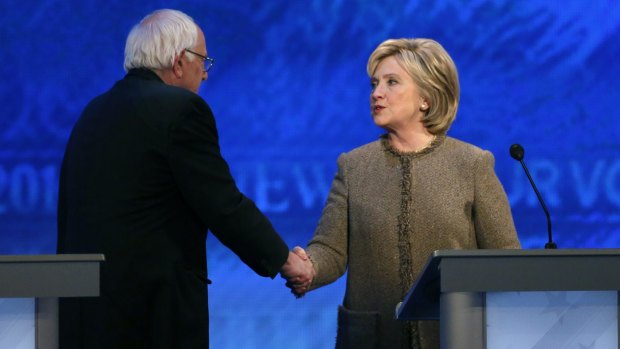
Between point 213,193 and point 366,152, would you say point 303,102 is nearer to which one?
point 366,152

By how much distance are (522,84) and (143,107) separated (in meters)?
1.93

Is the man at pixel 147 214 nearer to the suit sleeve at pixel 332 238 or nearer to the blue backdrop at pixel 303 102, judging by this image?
the suit sleeve at pixel 332 238

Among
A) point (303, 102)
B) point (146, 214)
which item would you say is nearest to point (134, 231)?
point (146, 214)

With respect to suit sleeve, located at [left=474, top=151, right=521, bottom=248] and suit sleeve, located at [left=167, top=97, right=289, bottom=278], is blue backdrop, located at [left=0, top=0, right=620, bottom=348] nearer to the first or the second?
suit sleeve, located at [left=474, top=151, right=521, bottom=248]

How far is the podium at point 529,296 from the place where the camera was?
5.17 ft

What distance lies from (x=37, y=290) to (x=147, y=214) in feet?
2.24

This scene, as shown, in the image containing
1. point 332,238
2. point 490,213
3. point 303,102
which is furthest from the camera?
point 303,102

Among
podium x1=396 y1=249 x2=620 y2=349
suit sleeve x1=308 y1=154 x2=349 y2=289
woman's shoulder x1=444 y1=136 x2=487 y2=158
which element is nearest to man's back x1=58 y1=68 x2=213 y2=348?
suit sleeve x1=308 y1=154 x2=349 y2=289

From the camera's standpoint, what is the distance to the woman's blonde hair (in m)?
2.69

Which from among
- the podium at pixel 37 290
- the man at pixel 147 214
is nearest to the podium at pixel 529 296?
the podium at pixel 37 290

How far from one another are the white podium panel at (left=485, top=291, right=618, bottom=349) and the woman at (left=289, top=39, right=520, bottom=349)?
0.90 m

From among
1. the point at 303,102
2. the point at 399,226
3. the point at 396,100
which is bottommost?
the point at 399,226

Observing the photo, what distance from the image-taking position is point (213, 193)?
2318 millimetres

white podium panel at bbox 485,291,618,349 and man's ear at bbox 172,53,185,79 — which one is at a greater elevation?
man's ear at bbox 172,53,185,79
